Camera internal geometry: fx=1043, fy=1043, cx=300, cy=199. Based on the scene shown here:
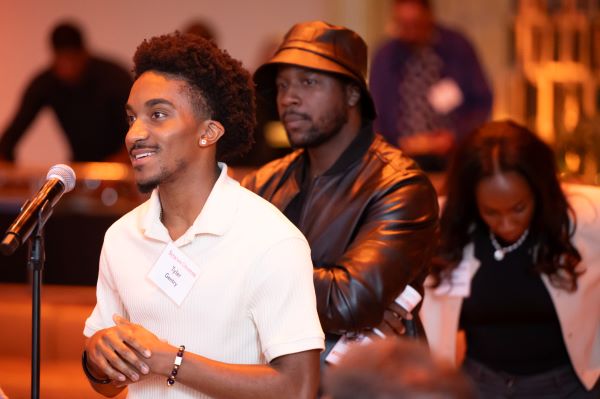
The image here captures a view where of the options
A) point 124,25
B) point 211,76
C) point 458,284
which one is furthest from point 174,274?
point 124,25

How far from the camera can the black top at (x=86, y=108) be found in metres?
6.23

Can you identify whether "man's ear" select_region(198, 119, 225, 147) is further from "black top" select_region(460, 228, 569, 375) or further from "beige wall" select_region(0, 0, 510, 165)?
"beige wall" select_region(0, 0, 510, 165)

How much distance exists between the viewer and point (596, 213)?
357 centimetres

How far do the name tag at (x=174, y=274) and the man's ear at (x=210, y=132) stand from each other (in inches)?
9.7

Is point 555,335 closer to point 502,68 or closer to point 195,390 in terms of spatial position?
point 195,390

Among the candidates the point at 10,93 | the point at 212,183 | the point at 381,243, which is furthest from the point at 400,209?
the point at 10,93

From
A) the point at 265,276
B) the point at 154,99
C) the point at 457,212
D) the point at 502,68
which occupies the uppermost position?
the point at 154,99

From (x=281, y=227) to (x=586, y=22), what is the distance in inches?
211

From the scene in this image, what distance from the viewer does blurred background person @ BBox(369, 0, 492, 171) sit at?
19.1 feet

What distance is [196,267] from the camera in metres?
2.26

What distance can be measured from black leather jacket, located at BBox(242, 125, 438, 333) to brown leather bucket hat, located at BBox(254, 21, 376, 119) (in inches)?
6.5

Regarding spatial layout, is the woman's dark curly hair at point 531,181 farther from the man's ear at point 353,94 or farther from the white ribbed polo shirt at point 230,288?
the white ribbed polo shirt at point 230,288

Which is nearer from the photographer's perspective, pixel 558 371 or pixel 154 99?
pixel 154 99

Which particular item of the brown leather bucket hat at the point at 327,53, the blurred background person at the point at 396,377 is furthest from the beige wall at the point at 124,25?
the blurred background person at the point at 396,377
